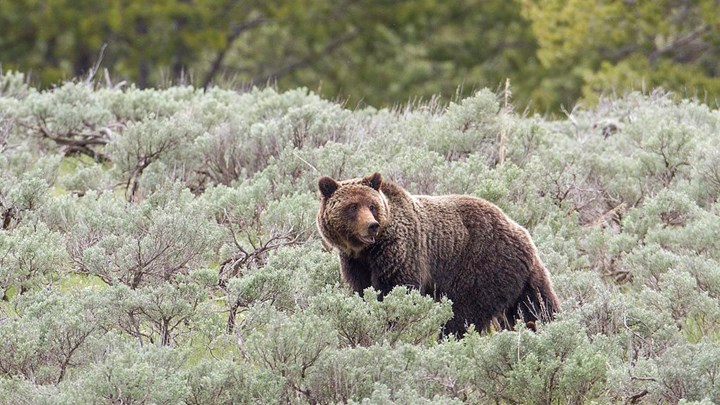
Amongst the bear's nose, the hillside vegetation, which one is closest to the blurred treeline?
the hillside vegetation

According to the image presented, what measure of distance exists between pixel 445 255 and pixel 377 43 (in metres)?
25.1

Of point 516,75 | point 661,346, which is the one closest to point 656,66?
point 516,75

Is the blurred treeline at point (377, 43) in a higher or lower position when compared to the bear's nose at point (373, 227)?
lower

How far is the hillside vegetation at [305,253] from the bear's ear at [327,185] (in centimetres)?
57

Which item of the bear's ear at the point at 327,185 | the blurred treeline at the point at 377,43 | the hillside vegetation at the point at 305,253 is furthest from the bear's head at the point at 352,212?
the blurred treeline at the point at 377,43

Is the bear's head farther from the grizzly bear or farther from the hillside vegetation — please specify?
the hillside vegetation

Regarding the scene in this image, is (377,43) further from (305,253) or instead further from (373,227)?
(373,227)

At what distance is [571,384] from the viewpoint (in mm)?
6145

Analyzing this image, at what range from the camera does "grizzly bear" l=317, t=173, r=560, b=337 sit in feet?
23.7

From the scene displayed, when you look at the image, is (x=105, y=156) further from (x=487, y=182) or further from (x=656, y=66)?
(x=656, y=66)

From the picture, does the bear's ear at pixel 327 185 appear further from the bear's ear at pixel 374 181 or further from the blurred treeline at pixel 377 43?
the blurred treeline at pixel 377 43

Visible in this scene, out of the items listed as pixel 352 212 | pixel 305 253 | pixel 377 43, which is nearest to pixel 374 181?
pixel 352 212

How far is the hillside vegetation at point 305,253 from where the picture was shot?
6.23 m

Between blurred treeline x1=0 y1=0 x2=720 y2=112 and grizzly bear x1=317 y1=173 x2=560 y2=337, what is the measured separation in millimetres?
17823
